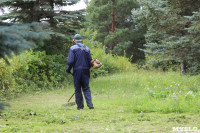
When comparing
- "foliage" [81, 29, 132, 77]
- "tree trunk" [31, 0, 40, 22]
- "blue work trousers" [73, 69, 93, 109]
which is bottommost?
"foliage" [81, 29, 132, 77]

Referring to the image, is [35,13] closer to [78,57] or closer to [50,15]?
[50,15]

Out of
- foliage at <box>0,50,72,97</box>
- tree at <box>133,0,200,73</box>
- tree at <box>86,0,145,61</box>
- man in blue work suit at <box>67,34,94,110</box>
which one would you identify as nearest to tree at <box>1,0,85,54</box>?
foliage at <box>0,50,72,97</box>

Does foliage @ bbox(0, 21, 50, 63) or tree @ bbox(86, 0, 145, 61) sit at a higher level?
foliage @ bbox(0, 21, 50, 63)

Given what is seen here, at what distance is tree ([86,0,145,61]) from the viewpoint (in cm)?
2680

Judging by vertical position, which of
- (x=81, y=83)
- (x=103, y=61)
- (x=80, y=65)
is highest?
(x=80, y=65)

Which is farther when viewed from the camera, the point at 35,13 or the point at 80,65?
the point at 35,13

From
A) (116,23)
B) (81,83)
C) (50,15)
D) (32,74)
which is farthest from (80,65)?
(116,23)

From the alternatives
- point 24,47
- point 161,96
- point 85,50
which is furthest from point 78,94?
point 24,47

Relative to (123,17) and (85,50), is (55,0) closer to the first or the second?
(85,50)

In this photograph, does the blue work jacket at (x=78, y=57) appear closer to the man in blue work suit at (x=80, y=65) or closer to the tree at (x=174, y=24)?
the man in blue work suit at (x=80, y=65)

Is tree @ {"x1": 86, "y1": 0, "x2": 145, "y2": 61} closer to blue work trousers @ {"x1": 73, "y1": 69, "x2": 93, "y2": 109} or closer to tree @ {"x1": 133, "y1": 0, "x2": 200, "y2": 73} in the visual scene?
tree @ {"x1": 133, "y1": 0, "x2": 200, "y2": 73}

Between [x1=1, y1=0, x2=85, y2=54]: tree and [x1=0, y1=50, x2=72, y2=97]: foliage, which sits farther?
[x1=1, y1=0, x2=85, y2=54]: tree

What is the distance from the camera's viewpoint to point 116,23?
2980cm

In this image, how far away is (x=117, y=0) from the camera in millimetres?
26719
